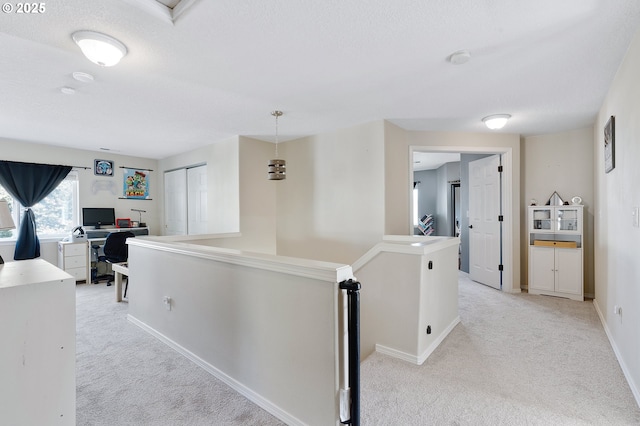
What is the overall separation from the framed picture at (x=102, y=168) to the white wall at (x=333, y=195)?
3429 mm

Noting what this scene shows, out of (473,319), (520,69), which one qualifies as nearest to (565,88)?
(520,69)

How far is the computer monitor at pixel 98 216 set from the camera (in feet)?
17.9

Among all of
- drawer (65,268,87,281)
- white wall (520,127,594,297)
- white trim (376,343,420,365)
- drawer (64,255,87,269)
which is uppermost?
white wall (520,127,594,297)

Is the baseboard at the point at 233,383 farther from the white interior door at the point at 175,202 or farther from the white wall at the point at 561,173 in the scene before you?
the white wall at the point at 561,173

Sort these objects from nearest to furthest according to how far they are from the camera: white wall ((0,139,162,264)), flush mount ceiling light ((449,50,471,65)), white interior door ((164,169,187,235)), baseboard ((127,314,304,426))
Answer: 1. baseboard ((127,314,304,426))
2. flush mount ceiling light ((449,50,471,65))
3. white wall ((0,139,162,264))
4. white interior door ((164,169,187,235))

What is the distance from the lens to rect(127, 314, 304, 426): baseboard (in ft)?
5.82

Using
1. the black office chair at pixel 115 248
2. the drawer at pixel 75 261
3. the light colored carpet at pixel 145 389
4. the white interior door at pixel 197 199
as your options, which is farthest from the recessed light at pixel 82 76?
the drawer at pixel 75 261

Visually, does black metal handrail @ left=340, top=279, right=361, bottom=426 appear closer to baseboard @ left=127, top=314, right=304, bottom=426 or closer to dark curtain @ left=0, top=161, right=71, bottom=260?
baseboard @ left=127, top=314, right=304, bottom=426

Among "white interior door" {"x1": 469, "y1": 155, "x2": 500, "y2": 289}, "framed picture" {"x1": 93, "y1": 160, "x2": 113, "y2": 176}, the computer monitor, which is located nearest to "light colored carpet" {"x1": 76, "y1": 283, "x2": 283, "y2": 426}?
the computer monitor

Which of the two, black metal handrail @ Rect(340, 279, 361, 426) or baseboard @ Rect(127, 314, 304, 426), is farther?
baseboard @ Rect(127, 314, 304, 426)

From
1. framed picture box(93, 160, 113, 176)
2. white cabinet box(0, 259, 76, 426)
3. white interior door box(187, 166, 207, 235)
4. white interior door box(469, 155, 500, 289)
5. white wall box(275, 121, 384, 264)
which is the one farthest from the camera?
framed picture box(93, 160, 113, 176)

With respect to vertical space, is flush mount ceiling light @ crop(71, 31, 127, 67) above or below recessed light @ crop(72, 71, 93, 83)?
below

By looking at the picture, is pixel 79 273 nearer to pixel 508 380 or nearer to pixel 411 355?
pixel 411 355

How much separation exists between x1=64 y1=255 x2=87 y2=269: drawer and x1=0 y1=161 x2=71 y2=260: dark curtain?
44cm
